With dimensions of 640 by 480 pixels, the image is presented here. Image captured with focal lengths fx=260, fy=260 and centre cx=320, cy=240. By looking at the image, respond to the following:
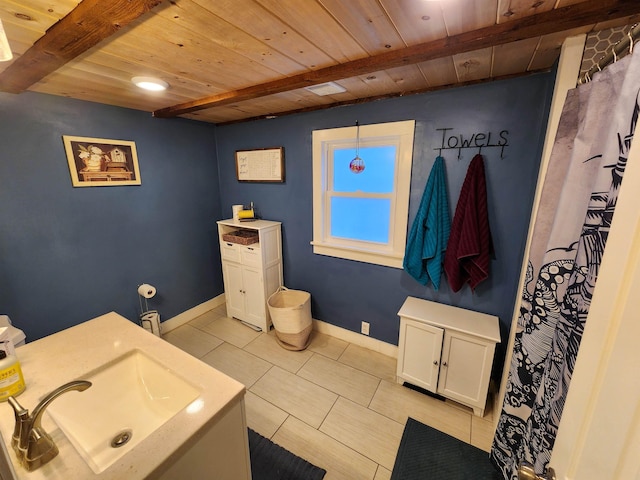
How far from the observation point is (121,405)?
1.10 metres

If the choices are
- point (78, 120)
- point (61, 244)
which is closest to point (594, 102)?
point (78, 120)

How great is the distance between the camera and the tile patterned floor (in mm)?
1605

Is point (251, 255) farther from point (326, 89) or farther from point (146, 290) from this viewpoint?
point (326, 89)

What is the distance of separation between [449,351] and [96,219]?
117 inches

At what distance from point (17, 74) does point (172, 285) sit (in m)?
1.98

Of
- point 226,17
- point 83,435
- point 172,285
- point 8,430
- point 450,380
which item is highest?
point 226,17

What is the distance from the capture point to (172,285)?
2824 mm

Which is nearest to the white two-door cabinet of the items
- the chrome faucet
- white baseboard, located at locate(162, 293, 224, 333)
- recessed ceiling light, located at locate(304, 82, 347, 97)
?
white baseboard, located at locate(162, 293, 224, 333)

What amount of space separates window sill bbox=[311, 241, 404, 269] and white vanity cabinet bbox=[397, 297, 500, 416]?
40 centimetres

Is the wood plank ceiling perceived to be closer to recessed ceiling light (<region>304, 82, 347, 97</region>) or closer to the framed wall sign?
recessed ceiling light (<region>304, 82, 347, 97</region>)

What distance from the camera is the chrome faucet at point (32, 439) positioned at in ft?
2.33

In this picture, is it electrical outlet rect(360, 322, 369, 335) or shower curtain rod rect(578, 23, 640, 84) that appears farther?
electrical outlet rect(360, 322, 369, 335)

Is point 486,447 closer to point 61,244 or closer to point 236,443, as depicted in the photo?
point 236,443

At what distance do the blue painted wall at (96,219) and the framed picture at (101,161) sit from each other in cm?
5
